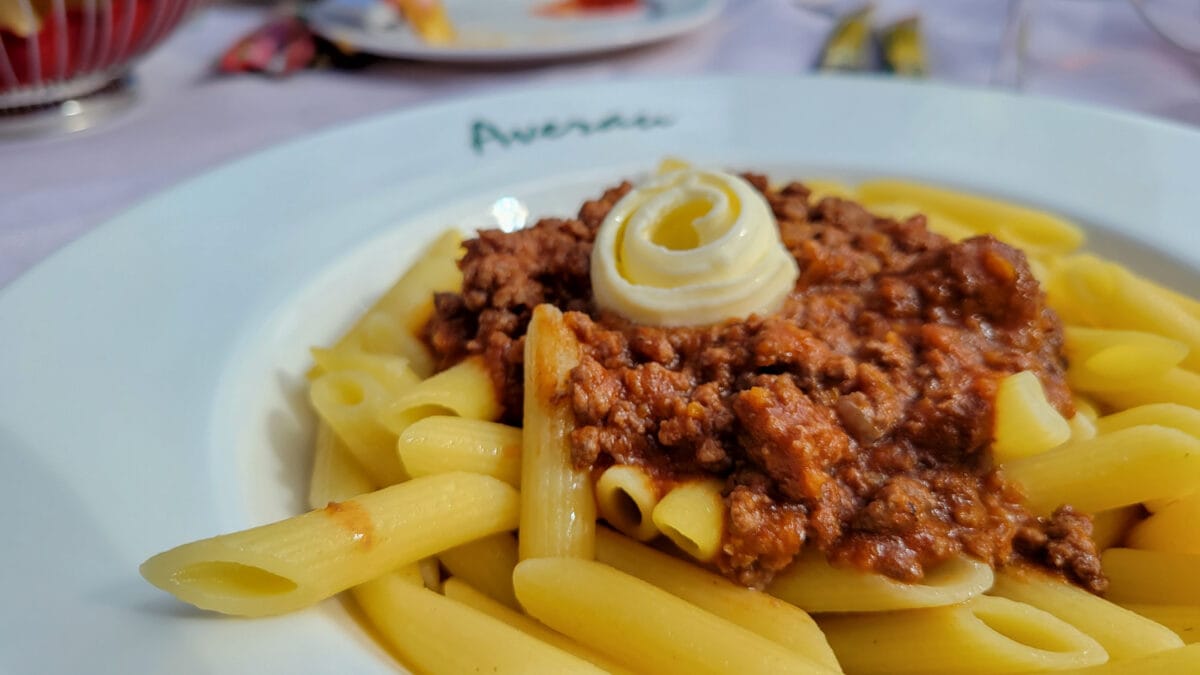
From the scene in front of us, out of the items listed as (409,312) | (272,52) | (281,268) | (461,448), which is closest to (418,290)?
(409,312)

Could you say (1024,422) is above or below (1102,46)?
above

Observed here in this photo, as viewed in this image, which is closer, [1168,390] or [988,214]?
[1168,390]

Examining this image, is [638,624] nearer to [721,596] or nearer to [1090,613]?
[721,596]

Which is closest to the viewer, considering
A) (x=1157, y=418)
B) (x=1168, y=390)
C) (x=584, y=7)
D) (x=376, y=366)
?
(x=1157, y=418)

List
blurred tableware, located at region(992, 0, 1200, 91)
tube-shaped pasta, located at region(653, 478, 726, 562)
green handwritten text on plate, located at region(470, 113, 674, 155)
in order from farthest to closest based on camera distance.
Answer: blurred tableware, located at region(992, 0, 1200, 91), green handwritten text on plate, located at region(470, 113, 674, 155), tube-shaped pasta, located at region(653, 478, 726, 562)

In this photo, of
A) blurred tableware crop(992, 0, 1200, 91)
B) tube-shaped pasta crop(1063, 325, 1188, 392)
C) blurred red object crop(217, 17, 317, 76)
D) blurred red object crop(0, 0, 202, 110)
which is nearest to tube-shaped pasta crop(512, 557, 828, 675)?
tube-shaped pasta crop(1063, 325, 1188, 392)

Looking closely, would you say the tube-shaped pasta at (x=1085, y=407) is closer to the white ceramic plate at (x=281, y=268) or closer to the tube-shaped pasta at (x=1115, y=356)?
the tube-shaped pasta at (x=1115, y=356)

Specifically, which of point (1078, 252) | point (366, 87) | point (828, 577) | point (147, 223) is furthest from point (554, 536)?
point (366, 87)

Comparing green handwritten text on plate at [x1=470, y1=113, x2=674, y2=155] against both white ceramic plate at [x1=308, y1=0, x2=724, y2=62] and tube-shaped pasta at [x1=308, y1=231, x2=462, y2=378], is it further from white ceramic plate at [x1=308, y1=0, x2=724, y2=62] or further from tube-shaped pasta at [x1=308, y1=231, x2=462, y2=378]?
white ceramic plate at [x1=308, y1=0, x2=724, y2=62]
